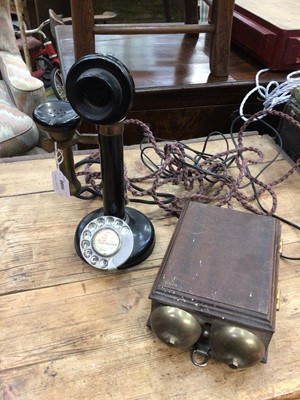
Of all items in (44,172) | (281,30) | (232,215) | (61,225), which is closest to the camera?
(232,215)

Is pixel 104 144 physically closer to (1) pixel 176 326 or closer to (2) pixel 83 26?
(1) pixel 176 326

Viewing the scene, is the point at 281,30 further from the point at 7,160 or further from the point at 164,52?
the point at 7,160

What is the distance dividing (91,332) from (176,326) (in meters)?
0.13

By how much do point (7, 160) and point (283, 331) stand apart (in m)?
0.65

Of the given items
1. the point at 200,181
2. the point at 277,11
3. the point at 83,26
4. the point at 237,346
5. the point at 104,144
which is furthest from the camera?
the point at 277,11

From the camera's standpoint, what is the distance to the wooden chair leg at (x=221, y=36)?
0.98 m

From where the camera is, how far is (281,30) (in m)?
1.04

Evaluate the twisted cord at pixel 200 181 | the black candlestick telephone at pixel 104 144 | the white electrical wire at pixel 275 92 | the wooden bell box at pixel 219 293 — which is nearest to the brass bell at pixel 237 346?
the wooden bell box at pixel 219 293

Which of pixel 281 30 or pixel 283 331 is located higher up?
pixel 281 30

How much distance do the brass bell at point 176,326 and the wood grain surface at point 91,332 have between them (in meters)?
0.05

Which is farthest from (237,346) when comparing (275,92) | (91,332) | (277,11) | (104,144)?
(277,11)

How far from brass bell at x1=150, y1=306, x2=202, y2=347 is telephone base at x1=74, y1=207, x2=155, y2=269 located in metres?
0.15

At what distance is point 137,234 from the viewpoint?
0.62 meters

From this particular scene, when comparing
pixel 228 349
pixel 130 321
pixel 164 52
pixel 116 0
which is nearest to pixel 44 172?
pixel 130 321
